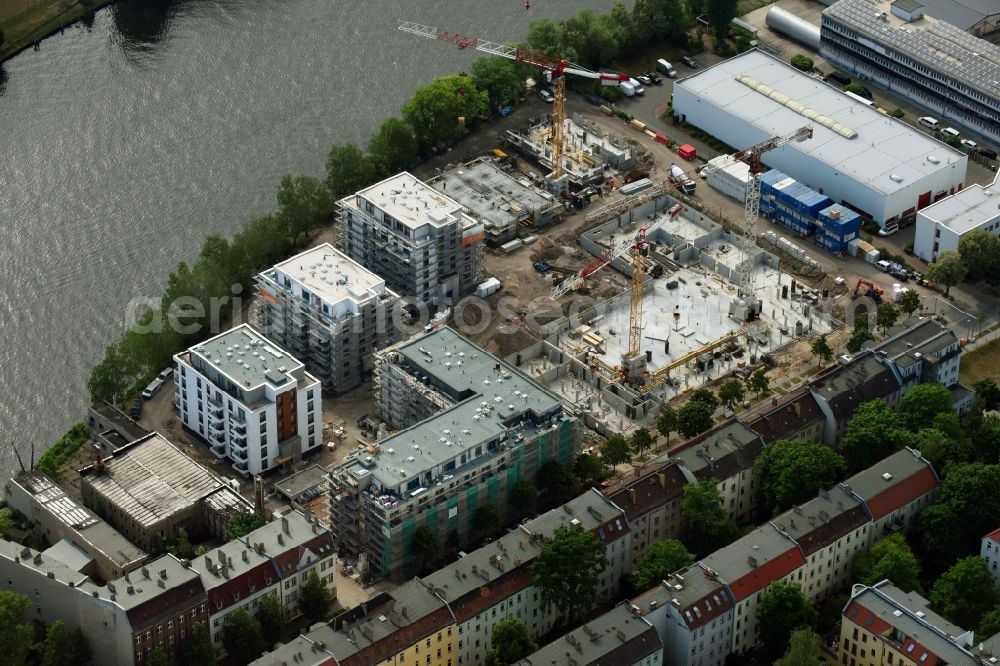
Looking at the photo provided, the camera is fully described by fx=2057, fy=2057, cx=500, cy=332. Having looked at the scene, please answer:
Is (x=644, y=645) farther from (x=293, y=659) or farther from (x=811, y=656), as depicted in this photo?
(x=293, y=659)

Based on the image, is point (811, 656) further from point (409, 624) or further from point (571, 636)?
point (409, 624)

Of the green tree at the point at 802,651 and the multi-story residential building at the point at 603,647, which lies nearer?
the multi-story residential building at the point at 603,647

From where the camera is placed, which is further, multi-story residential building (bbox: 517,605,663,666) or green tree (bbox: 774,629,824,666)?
green tree (bbox: 774,629,824,666)

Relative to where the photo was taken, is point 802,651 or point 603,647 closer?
point 603,647

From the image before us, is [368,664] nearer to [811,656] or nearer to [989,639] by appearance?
[811,656]

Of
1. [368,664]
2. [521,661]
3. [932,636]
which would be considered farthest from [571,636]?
[932,636]

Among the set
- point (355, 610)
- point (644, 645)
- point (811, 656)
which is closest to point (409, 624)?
point (355, 610)
